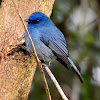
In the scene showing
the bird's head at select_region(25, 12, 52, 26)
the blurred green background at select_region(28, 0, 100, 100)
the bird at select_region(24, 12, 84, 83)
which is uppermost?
the bird's head at select_region(25, 12, 52, 26)

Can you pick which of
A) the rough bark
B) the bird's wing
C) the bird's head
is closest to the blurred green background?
the bird's wing

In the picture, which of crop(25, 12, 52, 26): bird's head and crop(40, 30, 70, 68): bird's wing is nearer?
crop(25, 12, 52, 26): bird's head

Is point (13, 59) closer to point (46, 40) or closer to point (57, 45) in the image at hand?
point (46, 40)

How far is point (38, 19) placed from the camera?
11.3 feet

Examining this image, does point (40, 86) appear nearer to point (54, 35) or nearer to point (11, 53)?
point (54, 35)

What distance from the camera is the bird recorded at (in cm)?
339

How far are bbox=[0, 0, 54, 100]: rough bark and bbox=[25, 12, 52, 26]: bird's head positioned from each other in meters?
0.07

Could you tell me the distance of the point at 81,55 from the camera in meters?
4.44

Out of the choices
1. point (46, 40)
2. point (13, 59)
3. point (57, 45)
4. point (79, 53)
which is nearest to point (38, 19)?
point (46, 40)

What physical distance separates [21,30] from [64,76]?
176 centimetres

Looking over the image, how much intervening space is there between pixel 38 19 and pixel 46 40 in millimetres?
303

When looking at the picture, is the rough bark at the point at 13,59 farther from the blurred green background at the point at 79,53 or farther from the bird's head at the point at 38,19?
the blurred green background at the point at 79,53

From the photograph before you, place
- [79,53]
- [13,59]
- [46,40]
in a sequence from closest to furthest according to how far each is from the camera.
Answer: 1. [13,59]
2. [46,40]
3. [79,53]

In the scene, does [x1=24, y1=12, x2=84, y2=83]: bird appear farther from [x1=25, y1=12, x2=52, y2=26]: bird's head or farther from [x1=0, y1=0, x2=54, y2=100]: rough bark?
[x1=0, y1=0, x2=54, y2=100]: rough bark
